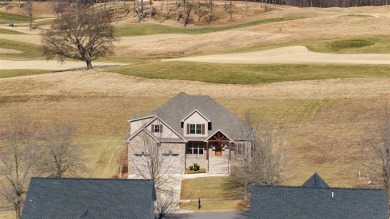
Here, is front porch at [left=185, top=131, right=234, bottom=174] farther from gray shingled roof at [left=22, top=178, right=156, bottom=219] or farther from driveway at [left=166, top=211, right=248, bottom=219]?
gray shingled roof at [left=22, top=178, right=156, bottom=219]

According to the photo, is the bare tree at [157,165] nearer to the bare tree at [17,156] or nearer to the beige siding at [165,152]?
the beige siding at [165,152]

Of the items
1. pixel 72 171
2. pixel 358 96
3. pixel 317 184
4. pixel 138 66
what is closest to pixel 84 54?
pixel 138 66

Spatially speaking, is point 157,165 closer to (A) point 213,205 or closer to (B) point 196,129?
(A) point 213,205

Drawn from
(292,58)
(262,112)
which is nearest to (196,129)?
(262,112)

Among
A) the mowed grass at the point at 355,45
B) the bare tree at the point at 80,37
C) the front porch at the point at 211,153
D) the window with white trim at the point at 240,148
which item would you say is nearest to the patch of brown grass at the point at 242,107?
the window with white trim at the point at 240,148

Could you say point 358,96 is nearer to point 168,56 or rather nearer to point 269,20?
point 168,56

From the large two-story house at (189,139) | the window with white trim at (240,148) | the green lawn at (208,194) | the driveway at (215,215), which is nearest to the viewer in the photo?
the driveway at (215,215)
